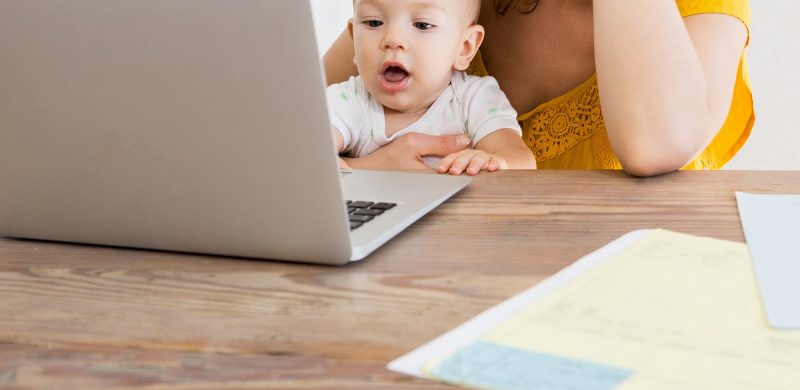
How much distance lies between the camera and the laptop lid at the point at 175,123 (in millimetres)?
607

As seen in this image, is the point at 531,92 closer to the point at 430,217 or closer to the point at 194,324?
the point at 430,217

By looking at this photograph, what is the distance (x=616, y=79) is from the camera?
1.12m

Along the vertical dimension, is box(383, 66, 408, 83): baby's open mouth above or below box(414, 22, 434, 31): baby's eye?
below

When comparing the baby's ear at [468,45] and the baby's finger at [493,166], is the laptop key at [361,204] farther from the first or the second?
the baby's ear at [468,45]

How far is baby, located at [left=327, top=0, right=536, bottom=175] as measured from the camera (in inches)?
52.3

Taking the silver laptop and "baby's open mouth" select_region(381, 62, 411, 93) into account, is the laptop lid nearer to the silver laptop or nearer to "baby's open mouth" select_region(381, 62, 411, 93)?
the silver laptop

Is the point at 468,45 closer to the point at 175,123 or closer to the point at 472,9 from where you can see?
the point at 472,9

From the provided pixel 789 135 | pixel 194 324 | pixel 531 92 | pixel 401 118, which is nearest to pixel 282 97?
pixel 194 324

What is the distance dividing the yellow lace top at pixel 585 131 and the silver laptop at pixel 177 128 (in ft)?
2.73

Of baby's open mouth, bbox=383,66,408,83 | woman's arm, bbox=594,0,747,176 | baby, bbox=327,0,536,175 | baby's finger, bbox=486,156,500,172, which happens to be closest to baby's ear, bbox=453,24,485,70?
baby, bbox=327,0,536,175

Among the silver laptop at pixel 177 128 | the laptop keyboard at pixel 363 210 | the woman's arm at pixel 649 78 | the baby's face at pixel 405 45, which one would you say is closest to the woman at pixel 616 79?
the woman's arm at pixel 649 78

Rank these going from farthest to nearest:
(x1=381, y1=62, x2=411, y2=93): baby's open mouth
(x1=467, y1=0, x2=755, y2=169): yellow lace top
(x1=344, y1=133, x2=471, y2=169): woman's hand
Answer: (x1=467, y1=0, x2=755, y2=169): yellow lace top, (x1=381, y1=62, x2=411, y2=93): baby's open mouth, (x1=344, y1=133, x2=471, y2=169): woman's hand

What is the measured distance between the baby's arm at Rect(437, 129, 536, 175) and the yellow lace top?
8.3 inches

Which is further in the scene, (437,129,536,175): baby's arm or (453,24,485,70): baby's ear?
(453,24,485,70): baby's ear
